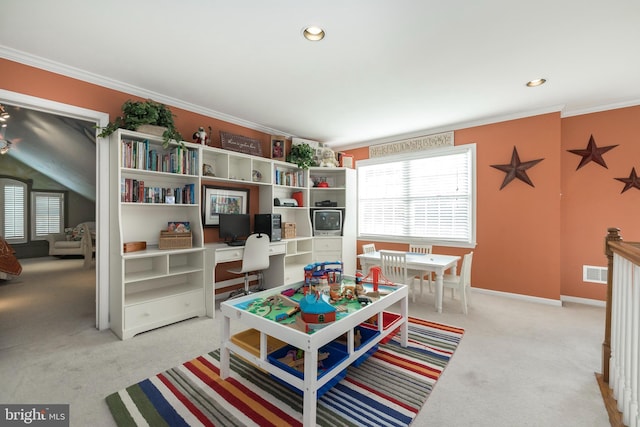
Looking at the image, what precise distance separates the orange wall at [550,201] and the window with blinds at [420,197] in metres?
0.24

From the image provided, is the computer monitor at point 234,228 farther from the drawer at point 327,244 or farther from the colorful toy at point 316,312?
the colorful toy at point 316,312

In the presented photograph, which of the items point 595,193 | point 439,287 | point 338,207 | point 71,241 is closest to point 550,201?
point 595,193

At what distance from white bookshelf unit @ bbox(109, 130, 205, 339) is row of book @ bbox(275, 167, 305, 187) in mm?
1326

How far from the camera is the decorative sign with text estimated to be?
172 inches

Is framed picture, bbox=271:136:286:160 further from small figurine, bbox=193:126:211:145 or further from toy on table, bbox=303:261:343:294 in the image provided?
toy on table, bbox=303:261:343:294

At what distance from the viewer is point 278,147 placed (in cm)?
439

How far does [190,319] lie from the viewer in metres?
3.13

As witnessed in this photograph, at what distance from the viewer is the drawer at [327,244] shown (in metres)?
4.69

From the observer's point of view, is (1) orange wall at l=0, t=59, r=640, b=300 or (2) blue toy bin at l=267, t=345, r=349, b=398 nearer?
(2) blue toy bin at l=267, t=345, r=349, b=398

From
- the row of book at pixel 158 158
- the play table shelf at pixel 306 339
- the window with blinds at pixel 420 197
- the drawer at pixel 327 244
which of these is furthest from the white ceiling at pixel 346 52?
the drawer at pixel 327 244

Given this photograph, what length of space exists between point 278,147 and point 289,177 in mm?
512

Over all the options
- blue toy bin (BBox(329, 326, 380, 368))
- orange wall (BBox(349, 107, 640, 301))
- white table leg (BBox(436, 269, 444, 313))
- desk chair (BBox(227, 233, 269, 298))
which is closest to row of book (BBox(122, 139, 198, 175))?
desk chair (BBox(227, 233, 269, 298))

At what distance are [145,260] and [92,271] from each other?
146 inches

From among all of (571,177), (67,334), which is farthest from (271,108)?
(571,177)
